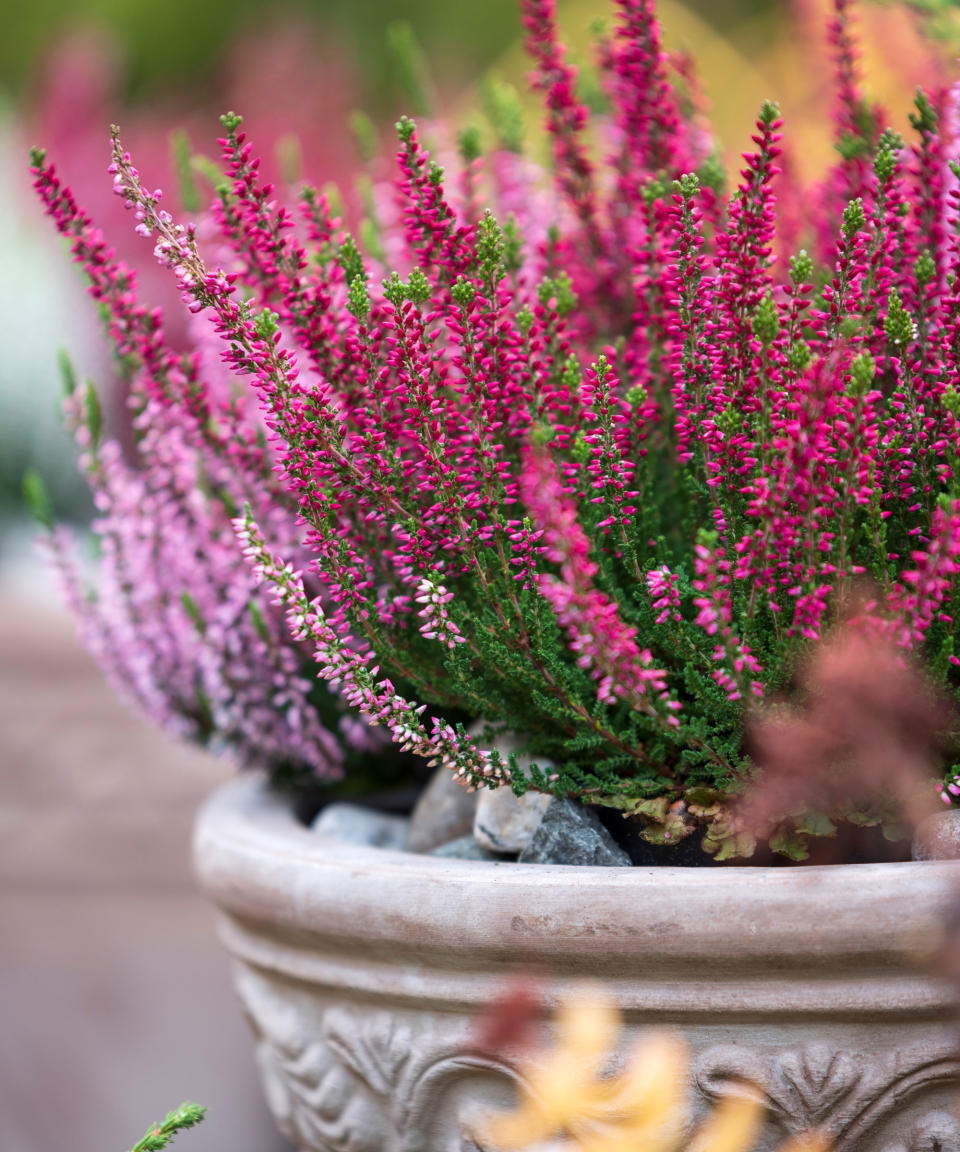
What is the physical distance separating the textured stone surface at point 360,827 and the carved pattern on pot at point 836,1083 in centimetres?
43

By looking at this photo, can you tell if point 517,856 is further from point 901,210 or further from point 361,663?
point 901,210

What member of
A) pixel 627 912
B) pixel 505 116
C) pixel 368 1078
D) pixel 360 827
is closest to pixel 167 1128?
pixel 368 1078

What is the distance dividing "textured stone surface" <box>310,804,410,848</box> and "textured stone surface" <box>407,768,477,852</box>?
0.06 m

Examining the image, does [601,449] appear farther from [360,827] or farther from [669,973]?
[360,827]

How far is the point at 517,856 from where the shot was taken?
2.80 ft

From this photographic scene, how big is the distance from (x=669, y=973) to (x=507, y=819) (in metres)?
0.21

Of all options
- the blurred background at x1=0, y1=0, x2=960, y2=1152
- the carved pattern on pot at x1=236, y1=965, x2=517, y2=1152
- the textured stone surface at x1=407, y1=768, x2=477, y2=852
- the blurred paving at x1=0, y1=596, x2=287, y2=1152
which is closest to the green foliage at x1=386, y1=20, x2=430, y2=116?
the blurred background at x1=0, y1=0, x2=960, y2=1152

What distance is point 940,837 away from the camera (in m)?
0.70

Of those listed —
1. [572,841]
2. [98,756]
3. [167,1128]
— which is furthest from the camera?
[98,756]

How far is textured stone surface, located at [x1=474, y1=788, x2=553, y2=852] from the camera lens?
832mm

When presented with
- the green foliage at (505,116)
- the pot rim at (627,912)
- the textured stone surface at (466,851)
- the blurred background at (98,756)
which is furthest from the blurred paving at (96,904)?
the green foliage at (505,116)

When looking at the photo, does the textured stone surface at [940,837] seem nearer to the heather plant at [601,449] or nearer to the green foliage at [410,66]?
the heather plant at [601,449]

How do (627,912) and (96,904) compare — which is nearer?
(627,912)

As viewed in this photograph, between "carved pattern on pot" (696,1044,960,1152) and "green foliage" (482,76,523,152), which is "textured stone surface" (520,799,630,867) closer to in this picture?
"carved pattern on pot" (696,1044,960,1152)
